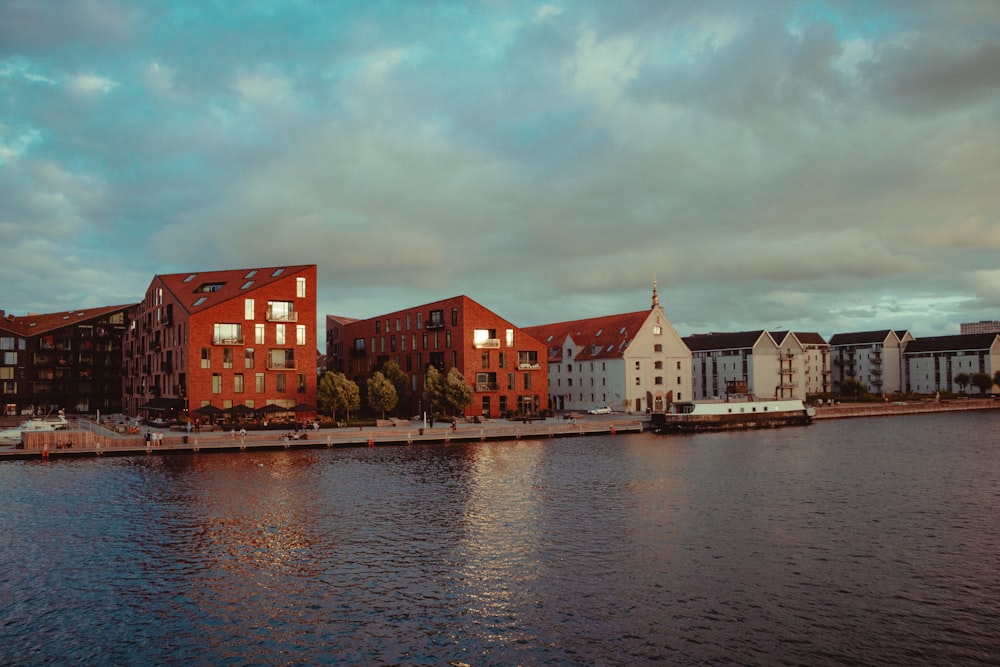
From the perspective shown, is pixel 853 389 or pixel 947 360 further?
pixel 947 360

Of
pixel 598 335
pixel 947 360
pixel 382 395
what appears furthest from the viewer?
pixel 947 360

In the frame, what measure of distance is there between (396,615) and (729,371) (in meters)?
136

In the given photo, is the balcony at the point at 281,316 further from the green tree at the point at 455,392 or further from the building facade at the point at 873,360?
the building facade at the point at 873,360

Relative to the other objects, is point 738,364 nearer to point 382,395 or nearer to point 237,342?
point 382,395

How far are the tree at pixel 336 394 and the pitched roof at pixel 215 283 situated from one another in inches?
538

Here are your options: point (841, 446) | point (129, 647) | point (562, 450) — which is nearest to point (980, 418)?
point (841, 446)


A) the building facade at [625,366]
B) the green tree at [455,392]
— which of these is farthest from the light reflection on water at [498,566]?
the building facade at [625,366]

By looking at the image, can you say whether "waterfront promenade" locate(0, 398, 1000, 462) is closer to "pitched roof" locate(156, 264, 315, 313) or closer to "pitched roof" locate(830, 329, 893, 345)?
"pitched roof" locate(156, 264, 315, 313)

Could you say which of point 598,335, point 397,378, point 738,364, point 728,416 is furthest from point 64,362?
point 738,364

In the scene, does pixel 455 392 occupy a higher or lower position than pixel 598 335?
lower

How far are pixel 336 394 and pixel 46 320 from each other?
73.8 meters

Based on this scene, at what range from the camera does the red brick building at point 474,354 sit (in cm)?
9862

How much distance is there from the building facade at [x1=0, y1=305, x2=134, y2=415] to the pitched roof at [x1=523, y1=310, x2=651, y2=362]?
238 feet

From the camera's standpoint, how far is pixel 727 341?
15438cm
